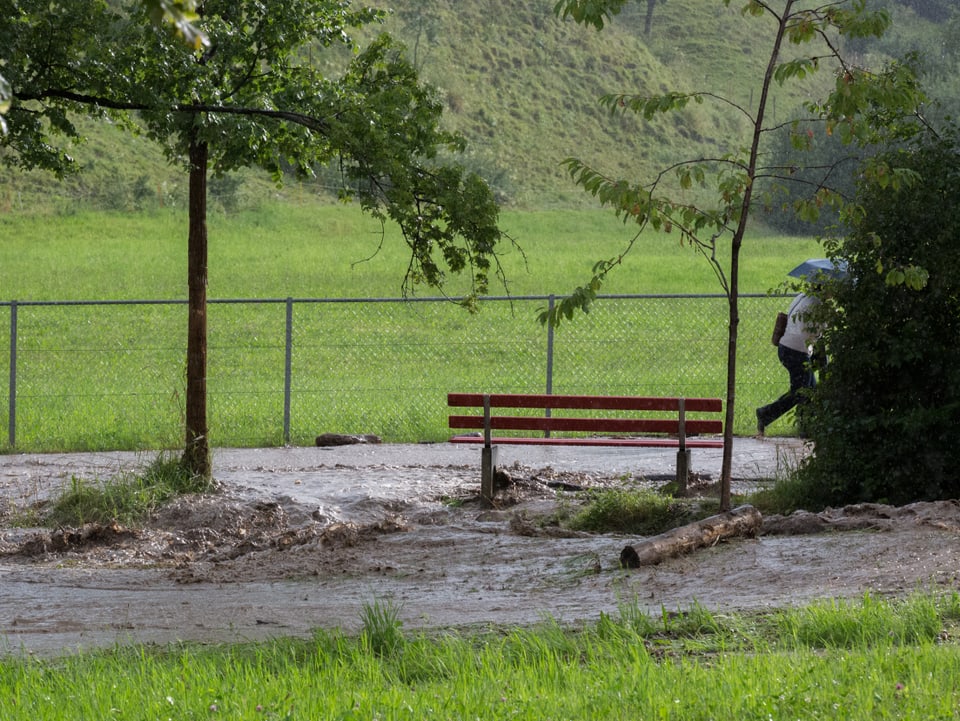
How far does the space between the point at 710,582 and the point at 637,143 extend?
222 ft

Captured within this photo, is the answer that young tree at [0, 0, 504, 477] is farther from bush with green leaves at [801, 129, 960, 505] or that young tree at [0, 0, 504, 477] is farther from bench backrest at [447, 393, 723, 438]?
bush with green leaves at [801, 129, 960, 505]

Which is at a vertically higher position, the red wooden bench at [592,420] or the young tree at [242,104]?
the young tree at [242,104]

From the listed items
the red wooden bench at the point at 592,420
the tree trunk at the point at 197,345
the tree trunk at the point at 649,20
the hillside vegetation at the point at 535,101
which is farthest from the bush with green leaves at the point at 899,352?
the tree trunk at the point at 649,20

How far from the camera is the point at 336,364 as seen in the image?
86.7 ft

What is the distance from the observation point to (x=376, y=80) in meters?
10.9

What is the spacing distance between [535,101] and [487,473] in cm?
6769

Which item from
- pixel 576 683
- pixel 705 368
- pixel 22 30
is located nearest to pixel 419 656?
pixel 576 683

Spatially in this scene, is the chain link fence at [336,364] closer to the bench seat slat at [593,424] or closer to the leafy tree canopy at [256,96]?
the bench seat slat at [593,424]

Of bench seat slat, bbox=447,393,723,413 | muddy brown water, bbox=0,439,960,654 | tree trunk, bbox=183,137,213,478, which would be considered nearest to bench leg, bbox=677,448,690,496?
muddy brown water, bbox=0,439,960,654

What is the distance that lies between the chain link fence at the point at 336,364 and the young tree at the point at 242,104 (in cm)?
400

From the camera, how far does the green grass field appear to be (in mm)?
19250

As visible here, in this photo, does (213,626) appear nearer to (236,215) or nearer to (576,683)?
(576,683)

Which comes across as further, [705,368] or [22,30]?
[705,368]

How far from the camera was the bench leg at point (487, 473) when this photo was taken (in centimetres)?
1081
